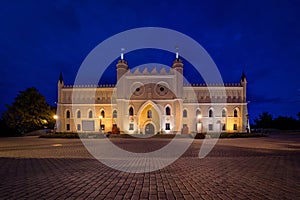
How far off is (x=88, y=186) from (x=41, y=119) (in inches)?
1572

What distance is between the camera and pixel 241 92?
142 feet

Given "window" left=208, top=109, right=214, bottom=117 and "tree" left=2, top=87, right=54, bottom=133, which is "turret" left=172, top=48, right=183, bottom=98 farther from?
"tree" left=2, top=87, right=54, bottom=133

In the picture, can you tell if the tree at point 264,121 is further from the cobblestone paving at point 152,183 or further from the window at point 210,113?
the cobblestone paving at point 152,183

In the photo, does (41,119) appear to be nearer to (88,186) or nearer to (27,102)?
(27,102)

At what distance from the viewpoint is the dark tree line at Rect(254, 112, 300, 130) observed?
179 feet

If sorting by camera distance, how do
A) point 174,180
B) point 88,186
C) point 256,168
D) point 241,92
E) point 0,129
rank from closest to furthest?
1. point 88,186
2. point 174,180
3. point 256,168
4. point 0,129
5. point 241,92

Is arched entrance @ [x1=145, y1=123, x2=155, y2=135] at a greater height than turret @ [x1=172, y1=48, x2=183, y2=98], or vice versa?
turret @ [x1=172, y1=48, x2=183, y2=98]

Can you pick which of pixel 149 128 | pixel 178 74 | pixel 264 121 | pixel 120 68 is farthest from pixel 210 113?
pixel 264 121

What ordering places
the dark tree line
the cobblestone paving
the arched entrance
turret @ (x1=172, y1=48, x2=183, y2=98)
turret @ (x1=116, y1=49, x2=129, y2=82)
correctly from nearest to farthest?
the cobblestone paving < turret @ (x1=172, y1=48, x2=183, y2=98) < the arched entrance < turret @ (x1=116, y1=49, x2=129, y2=82) < the dark tree line

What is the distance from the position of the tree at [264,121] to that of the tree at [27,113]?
5917 cm

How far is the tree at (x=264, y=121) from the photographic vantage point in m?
62.1

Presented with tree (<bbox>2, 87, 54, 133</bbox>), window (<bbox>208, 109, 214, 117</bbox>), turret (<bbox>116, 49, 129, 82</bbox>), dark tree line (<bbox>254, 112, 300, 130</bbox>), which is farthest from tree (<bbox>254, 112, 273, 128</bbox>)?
tree (<bbox>2, 87, 54, 133</bbox>)

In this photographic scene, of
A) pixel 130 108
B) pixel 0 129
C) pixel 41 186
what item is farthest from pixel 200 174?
pixel 0 129

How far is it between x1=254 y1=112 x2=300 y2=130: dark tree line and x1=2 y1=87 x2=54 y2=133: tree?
190ft
